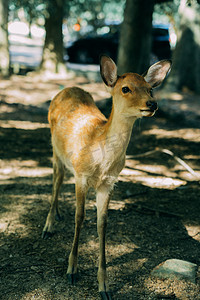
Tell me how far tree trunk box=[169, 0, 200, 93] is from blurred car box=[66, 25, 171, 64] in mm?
6208

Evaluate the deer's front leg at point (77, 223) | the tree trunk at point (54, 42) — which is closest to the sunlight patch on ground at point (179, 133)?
the deer's front leg at point (77, 223)

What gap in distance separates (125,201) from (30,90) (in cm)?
724

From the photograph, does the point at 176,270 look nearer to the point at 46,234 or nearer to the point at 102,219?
the point at 102,219

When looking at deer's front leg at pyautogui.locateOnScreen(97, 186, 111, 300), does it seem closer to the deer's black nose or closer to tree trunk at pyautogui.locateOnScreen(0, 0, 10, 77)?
the deer's black nose

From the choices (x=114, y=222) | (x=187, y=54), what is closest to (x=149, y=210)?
(x=114, y=222)

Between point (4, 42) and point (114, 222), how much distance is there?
955cm

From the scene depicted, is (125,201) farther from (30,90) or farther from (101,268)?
(30,90)

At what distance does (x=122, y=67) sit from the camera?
726cm

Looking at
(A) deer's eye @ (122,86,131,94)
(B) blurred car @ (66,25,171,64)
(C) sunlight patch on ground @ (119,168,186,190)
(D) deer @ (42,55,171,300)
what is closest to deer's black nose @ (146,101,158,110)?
(D) deer @ (42,55,171,300)

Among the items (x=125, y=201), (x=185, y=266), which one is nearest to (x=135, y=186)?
(x=125, y=201)

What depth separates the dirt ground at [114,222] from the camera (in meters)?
3.17

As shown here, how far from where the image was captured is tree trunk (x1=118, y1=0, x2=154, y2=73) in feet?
22.7

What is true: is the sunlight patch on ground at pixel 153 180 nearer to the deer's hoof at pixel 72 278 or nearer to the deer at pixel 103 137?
the deer at pixel 103 137

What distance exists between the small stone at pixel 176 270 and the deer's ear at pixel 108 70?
6.42ft
